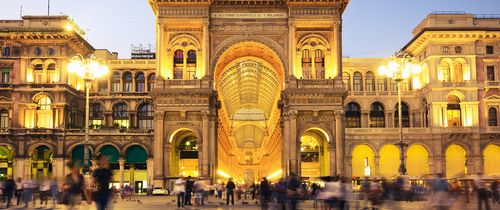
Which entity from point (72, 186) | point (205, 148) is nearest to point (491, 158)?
point (205, 148)

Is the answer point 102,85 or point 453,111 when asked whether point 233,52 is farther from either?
point 453,111

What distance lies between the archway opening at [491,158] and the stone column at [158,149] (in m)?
38.3

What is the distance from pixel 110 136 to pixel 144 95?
9962mm

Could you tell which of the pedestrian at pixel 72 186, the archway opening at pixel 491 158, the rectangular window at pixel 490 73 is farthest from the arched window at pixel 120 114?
the pedestrian at pixel 72 186

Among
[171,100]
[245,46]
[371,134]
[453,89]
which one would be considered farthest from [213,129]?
[453,89]

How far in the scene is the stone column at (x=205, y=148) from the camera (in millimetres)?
61344

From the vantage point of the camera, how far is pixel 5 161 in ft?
249

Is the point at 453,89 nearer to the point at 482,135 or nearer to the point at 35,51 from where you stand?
the point at 482,135

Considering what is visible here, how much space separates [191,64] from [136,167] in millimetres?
19217

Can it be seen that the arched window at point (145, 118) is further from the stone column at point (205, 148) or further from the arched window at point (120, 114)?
the stone column at point (205, 148)

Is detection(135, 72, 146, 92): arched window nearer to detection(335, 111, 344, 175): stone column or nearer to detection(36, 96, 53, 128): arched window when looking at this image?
detection(36, 96, 53, 128): arched window

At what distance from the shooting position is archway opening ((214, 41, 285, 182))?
70.8 m

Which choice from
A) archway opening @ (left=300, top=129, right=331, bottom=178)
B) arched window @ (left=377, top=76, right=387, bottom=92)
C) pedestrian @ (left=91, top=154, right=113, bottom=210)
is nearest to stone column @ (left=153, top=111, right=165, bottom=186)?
archway opening @ (left=300, top=129, right=331, bottom=178)

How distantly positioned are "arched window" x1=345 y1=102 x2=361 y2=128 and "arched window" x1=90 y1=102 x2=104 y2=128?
1249 inches
